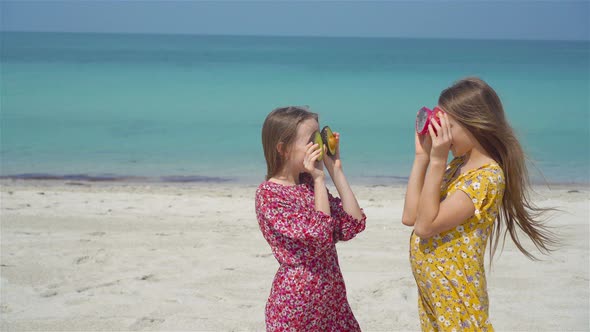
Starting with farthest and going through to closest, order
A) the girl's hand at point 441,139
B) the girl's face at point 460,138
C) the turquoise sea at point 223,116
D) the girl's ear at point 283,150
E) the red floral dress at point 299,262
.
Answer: the turquoise sea at point 223,116 < the girl's ear at point 283,150 < the red floral dress at point 299,262 < the girl's face at point 460,138 < the girl's hand at point 441,139

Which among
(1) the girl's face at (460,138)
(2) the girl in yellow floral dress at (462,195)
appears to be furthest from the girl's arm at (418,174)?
(1) the girl's face at (460,138)

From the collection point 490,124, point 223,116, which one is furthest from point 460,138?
point 223,116

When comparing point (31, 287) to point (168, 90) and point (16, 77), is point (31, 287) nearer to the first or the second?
point (168, 90)

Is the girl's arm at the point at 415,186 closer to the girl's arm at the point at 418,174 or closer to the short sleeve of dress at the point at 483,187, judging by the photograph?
the girl's arm at the point at 418,174

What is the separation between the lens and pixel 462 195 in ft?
8.46

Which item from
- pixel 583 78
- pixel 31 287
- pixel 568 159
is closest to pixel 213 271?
pixel 31 287

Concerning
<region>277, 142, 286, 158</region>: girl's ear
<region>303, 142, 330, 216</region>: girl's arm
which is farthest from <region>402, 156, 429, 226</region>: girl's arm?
<region>277, 142, 286, 158</region>: girl's ear

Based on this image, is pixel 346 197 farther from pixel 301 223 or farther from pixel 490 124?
pixel 490 124

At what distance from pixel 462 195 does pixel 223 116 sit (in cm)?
1794

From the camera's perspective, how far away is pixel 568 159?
1312cm

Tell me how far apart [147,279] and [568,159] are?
1046 cm

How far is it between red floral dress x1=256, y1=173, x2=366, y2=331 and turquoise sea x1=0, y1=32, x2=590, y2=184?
96 cm

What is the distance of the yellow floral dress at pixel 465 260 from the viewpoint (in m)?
2.62

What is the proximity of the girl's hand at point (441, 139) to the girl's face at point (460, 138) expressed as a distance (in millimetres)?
98
